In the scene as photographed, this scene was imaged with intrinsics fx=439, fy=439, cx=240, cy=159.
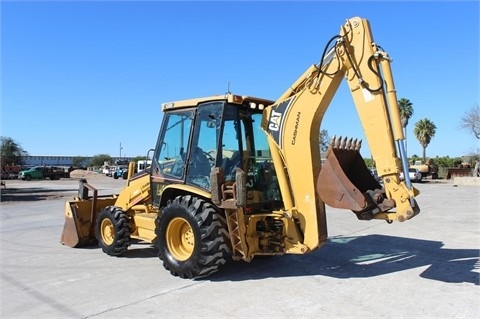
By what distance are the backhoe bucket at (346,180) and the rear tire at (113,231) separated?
372 centimetres

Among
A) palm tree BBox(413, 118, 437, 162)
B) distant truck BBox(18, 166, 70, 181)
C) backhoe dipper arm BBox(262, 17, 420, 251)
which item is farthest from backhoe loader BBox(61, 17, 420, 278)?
palm tree BBox(413, 118, 437, 162)

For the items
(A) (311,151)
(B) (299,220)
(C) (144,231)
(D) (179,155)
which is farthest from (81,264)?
(A) (311,151)

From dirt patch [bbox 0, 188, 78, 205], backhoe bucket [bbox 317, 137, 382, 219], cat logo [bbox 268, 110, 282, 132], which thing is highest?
cat logo [bbox 268, 110, 282, 132]

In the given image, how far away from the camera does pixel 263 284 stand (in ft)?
19.7

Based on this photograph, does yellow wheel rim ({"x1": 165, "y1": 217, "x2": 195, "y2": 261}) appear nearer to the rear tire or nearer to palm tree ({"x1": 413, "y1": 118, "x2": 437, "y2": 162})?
the rear tire

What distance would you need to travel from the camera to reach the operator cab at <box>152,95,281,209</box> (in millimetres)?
6504

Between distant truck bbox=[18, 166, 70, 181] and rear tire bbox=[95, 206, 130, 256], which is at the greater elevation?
distant truck bbox=[18, 166, 70, 181]

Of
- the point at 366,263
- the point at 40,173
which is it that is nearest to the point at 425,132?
the point at 40,173

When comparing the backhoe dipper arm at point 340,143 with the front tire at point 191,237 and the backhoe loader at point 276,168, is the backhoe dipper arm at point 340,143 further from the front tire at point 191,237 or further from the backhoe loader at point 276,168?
the front tire at point 191,237

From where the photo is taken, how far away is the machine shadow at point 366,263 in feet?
21.2

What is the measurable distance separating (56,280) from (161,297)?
1931 mm

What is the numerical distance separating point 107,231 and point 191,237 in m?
2.47

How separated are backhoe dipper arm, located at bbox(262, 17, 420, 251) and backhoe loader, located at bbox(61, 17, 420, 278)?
13 millimetres

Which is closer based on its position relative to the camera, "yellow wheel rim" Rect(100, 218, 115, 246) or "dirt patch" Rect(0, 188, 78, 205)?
"yellow wheel rim" Rect(100, 218, 115, 246)
